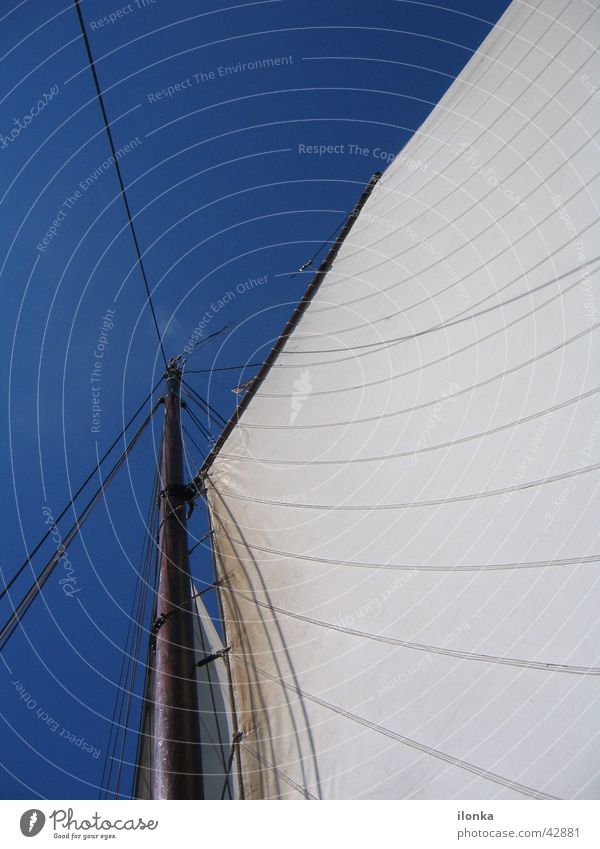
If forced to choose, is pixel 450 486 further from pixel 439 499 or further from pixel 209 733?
pixel 209 733

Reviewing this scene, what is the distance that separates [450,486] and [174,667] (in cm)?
204

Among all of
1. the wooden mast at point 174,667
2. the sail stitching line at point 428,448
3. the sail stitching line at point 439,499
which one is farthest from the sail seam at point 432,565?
the sail stitching line at point 428,448

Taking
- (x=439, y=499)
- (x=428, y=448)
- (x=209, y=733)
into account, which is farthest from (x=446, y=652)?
(x=209, y=733)

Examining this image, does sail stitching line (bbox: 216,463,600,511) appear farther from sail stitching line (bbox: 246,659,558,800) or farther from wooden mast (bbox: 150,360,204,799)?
sail stitching line (bbox: 246,659,558,800)

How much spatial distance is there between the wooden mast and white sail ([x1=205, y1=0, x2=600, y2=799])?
1.60 feet

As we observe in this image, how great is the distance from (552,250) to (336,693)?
9.58 feet

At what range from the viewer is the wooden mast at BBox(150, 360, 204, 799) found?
2.91 m

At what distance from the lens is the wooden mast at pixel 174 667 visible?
2.91m

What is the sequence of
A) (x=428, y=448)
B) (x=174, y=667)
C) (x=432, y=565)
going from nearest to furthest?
(x=432, y=565) → (x=174, y=667) → (x=428, y=448)

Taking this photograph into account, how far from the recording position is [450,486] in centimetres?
329

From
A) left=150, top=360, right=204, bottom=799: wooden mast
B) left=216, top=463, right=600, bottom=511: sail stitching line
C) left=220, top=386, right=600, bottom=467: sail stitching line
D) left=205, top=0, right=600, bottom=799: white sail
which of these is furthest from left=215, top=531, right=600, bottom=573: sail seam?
left=220, top=386, right=600, bottom=467: sail stitching line

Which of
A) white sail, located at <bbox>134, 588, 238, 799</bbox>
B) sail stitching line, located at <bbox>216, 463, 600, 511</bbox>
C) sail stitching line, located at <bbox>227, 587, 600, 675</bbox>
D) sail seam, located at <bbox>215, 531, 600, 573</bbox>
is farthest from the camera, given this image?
white sail, located at <bbox>134, 588, 238, 799</bbox>
